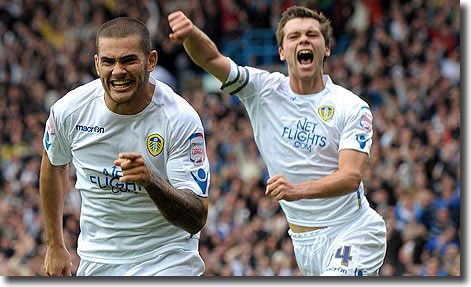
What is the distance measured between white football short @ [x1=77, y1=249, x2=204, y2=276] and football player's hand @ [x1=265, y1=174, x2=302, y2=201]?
2.15 ft

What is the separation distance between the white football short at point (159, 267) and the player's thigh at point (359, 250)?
1.11 metres

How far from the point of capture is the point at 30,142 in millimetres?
18484

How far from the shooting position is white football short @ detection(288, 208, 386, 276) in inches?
264

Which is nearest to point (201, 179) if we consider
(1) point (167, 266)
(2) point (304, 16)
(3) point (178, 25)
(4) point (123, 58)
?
(1) point (167, 266)

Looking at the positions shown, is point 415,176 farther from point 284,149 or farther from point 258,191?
point 284,149

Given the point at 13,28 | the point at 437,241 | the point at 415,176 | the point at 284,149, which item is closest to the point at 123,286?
the point at 284,149

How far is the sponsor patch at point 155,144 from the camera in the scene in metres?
5.77

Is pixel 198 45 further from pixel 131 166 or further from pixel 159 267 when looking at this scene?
pixel 131 166

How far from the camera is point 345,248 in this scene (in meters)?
6.76

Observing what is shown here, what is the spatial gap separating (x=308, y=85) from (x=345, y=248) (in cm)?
125

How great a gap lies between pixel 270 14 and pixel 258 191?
5.80 meters

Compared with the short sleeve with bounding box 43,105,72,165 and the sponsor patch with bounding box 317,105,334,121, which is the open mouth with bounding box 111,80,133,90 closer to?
the short sleeve with bounding box 43,105,72,165

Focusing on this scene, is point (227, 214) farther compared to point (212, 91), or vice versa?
point (212, 91)

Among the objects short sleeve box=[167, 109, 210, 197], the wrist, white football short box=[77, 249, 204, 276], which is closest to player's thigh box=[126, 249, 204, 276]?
white football short box=[77, 249, 204, 276]
